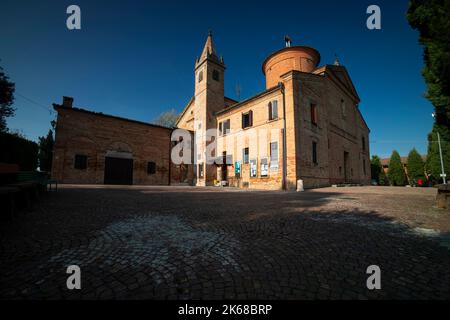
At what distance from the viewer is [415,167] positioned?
140 feet

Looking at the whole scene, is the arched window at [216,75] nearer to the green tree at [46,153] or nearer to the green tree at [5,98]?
the green tree at [5,98]

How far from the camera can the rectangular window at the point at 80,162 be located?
18.2m

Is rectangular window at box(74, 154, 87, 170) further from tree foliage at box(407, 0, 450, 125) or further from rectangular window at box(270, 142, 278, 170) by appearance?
tree foliage at box(407, 0, 450, 125)

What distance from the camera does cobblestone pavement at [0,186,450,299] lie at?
1.73m

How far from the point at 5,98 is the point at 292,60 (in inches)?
1153

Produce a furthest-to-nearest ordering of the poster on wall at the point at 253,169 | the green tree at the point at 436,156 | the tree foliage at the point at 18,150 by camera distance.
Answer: the green tree at the point at 436,156, the poster on wall at the point at 253,169, the tree foliage at the point at 18,150

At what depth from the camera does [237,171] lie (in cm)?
2069

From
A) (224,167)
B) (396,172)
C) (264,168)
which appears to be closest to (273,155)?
(264,168)

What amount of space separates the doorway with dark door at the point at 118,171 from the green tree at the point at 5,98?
9.08m

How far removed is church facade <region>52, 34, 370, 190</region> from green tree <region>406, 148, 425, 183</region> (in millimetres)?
26167

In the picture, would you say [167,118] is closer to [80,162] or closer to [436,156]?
[80,162]

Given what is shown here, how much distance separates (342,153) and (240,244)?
23.4 m

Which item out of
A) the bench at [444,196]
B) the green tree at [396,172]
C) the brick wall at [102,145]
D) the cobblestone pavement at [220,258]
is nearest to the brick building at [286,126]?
the brick wall at [102,145]
